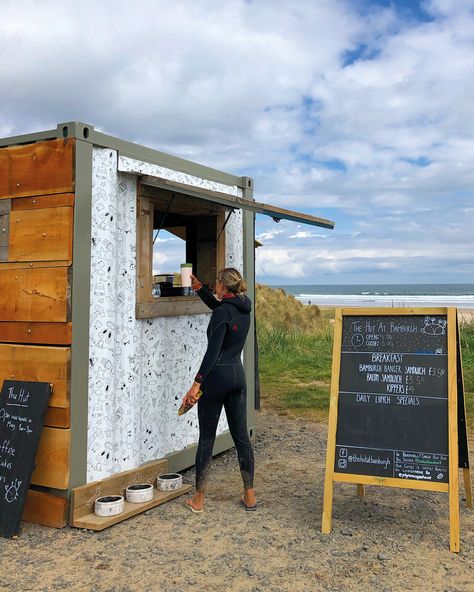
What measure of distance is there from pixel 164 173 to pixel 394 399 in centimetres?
282

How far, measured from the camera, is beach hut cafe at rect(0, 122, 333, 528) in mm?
4496

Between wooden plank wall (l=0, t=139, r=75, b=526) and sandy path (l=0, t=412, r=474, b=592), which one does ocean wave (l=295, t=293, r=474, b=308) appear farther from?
wooden plank wall (l=0, t=139, r=75, b=526)

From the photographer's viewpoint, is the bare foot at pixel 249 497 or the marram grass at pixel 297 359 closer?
the bare foot at pixel 249 497

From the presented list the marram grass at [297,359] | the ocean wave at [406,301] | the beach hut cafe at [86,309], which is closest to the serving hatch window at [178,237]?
the beach hut cafe at [86,309]

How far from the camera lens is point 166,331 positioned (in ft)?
18.2

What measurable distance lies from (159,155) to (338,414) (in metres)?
2.77

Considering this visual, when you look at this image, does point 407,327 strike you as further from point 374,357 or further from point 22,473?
point 22,473

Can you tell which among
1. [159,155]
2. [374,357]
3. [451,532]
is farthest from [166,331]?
[451,532]

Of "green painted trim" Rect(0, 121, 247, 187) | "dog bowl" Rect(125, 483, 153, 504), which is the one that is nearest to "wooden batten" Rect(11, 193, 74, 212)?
"green painted trim" Rect(0, 121, 247, 187)

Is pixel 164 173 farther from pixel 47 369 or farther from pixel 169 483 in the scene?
pixel 169 483

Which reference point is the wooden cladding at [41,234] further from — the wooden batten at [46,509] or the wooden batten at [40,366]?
the wooden batten at [46,509]

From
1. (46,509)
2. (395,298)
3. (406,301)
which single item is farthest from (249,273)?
(395,298)

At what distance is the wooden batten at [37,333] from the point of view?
4480 millimetres

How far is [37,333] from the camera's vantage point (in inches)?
183
